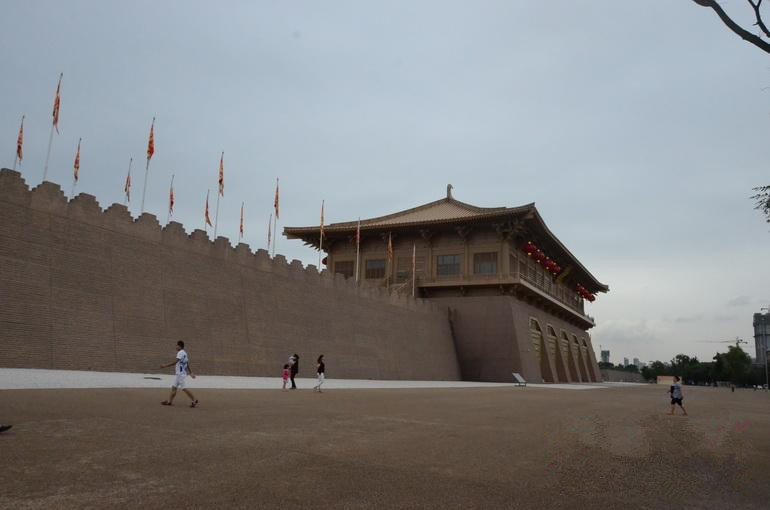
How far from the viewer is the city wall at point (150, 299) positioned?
1672 cm

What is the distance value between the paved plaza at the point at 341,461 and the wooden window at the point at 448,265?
2951cm

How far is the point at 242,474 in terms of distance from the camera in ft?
17.3

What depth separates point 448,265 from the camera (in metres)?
40.9

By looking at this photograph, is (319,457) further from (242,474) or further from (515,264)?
(515,264)

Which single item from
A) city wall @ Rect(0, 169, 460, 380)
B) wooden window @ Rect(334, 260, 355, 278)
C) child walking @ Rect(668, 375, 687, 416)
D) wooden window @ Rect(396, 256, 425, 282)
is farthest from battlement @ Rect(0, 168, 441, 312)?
child walking @ Rect(668, 375, 687, 416)

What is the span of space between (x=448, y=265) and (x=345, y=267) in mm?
8094

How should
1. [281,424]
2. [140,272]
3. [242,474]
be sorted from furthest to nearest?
[140,272] < [281,424] < [242,474]

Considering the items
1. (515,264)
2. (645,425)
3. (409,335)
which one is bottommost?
(645,425)

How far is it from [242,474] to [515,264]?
37.1 metres

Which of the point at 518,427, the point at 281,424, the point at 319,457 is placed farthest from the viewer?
the point at 518,427

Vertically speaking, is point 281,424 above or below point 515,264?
below

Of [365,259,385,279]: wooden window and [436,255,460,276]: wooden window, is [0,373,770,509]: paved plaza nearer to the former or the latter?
[436,255,460,276]: wooden window

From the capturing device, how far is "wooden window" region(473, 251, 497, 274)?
39.5 m

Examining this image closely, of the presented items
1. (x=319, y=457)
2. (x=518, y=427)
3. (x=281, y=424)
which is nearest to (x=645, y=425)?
(x=518, y=427)
